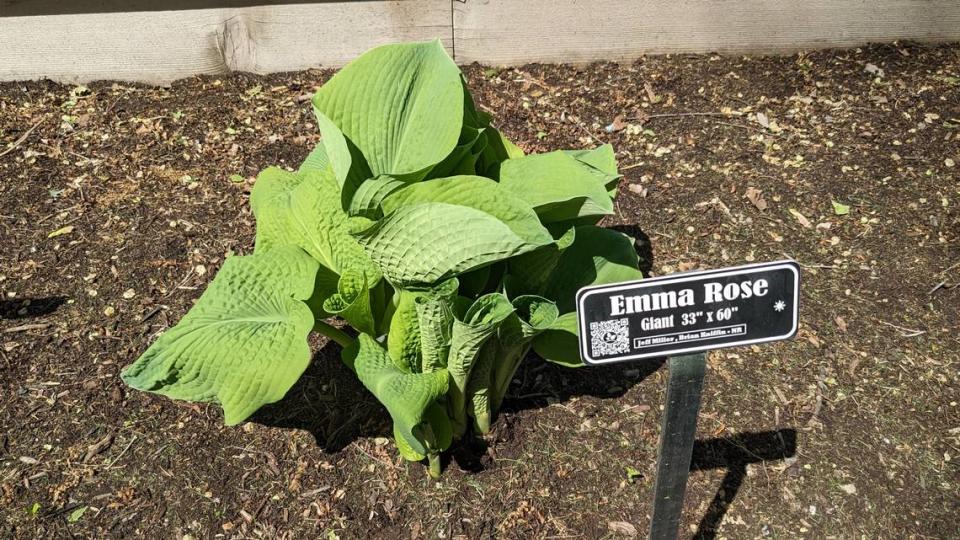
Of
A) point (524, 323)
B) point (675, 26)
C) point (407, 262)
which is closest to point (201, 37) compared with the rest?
point (675, 26)

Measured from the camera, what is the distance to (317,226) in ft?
6.41

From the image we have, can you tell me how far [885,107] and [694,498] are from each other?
194 cm

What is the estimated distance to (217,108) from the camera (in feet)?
10.9

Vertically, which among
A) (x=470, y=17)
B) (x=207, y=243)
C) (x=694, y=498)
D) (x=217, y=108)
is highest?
(x=470, y=17)

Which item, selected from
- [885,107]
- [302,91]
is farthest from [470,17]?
[885,107]

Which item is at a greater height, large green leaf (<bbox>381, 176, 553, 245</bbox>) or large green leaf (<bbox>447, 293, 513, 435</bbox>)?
large green leaf (<bbox>381, 176, 553, 245</bbox>)

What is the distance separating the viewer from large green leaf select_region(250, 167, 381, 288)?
1926mm

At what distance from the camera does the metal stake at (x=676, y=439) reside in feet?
5.08

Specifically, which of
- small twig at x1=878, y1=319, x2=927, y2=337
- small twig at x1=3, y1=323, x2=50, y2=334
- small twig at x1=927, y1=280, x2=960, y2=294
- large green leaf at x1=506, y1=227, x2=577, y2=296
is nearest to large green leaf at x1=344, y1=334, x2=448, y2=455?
large green leaf at x1=506, y1=227, x2=577, y2=296

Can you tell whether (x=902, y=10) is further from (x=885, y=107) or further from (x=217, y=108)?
(x=217, y=108)

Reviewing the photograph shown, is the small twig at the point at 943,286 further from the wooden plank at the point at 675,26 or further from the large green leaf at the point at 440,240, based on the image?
the large green leaf at the point at 440,240

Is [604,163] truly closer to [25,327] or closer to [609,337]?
[609,337]

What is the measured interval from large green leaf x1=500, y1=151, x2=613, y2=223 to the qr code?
1.36ft

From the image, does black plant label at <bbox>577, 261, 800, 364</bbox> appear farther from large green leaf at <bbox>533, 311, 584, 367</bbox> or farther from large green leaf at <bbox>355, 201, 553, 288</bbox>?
large green leaf at <bbox>533, 311, 584, 367</bbox>
